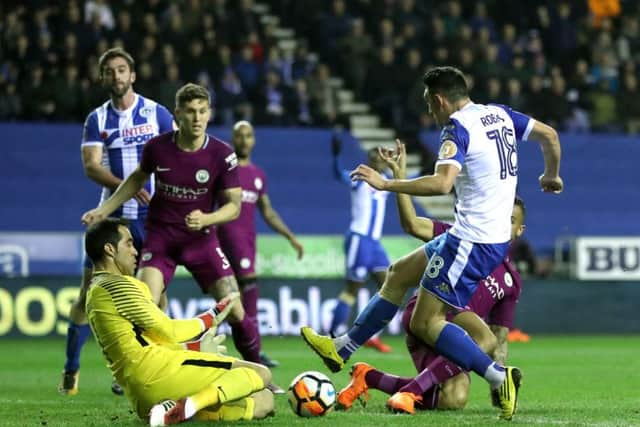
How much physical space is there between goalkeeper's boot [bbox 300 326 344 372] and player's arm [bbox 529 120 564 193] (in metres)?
1.67

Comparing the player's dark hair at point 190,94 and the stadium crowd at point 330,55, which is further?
the stadium crowd at point 330,55

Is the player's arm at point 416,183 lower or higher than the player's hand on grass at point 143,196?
higher

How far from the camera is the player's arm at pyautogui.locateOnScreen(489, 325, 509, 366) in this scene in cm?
870

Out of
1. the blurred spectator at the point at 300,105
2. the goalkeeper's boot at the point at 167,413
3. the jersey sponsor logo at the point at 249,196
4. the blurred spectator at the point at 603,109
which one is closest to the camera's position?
the goalkeeper's boot at the point at 167,413

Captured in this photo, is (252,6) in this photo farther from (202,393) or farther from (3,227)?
(202,393)

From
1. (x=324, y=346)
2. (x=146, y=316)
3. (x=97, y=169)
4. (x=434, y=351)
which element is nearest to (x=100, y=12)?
(x=97, y=169)

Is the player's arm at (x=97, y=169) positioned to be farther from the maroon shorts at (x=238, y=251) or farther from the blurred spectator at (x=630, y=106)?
the blurred spectator at (x=630, y=106)

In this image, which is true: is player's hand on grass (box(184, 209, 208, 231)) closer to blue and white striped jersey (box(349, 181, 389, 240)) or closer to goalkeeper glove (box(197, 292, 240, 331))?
goalkeeper glove (box(197, 292, 240, 331))

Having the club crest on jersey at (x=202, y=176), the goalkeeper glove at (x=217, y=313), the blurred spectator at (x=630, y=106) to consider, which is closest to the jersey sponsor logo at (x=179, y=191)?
the club crest on jersey at (x=202, y=176)

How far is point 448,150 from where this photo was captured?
301 inches

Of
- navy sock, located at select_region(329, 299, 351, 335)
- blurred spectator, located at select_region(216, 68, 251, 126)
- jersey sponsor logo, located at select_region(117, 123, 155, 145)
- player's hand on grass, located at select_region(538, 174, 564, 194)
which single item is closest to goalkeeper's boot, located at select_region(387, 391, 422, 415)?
player's hand on grass, located at select_region(538, 174, 564, 194)

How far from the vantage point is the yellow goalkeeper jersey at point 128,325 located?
288 inches

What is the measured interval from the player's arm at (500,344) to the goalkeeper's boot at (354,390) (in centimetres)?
82

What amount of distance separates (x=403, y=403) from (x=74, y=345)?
3.05 metres
